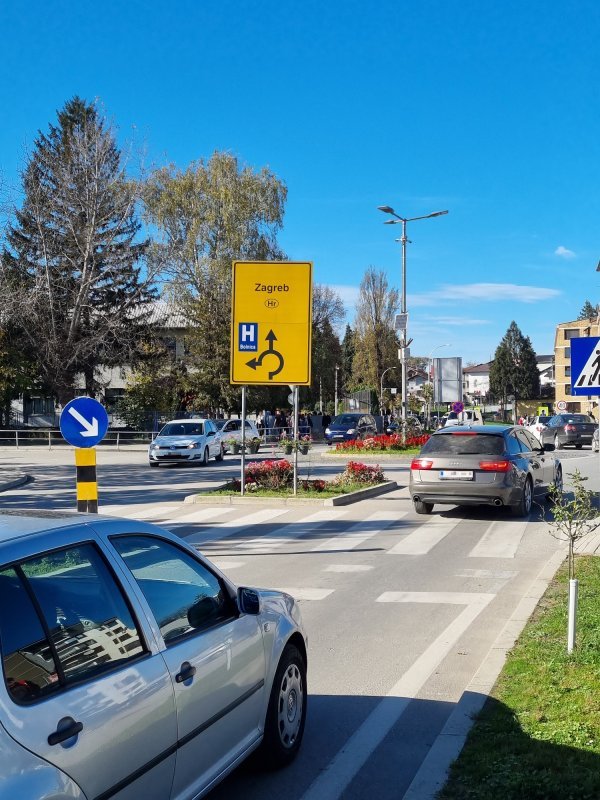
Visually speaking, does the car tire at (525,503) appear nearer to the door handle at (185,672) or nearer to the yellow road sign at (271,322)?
the yellow road sign at (271,322)

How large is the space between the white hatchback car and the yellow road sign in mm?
12755

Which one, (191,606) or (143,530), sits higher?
(143,530)

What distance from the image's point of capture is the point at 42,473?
87.3ft

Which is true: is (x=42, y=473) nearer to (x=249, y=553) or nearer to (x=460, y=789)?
(x=249, y=553)

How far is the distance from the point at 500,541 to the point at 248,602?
28.7 ft

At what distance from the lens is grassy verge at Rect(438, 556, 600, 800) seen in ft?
12.7

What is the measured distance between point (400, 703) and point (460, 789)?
1484mm

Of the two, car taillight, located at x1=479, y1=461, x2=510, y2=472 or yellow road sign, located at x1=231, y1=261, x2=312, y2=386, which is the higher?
yellow road sign, located at x1=231, y1=261, x2=312, y2=386

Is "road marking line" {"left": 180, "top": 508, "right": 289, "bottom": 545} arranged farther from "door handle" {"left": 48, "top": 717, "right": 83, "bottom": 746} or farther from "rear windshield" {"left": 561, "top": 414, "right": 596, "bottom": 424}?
"rear windshield" {"left": 561, "top": 414, "right": 596, "bottom": 424}

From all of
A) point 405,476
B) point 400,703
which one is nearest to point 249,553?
point 400,703

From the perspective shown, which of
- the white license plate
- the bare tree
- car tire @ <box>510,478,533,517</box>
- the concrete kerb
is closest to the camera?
the white license plate

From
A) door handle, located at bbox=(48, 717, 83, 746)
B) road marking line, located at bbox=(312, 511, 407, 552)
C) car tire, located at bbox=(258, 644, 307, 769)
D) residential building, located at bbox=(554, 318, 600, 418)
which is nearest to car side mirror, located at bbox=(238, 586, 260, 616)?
car tire, located at bbox=(258, 644, 307, 769)

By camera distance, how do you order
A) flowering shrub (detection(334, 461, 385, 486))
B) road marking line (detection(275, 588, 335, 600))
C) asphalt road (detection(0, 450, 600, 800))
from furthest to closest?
flowering shrub (detection(334, 461, 385, 486)), road marking line (detection(275, 588, 335, 600)), asphalt road (detection(0, 450, 600, 800))

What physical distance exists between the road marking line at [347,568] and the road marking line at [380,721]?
2666 mm
